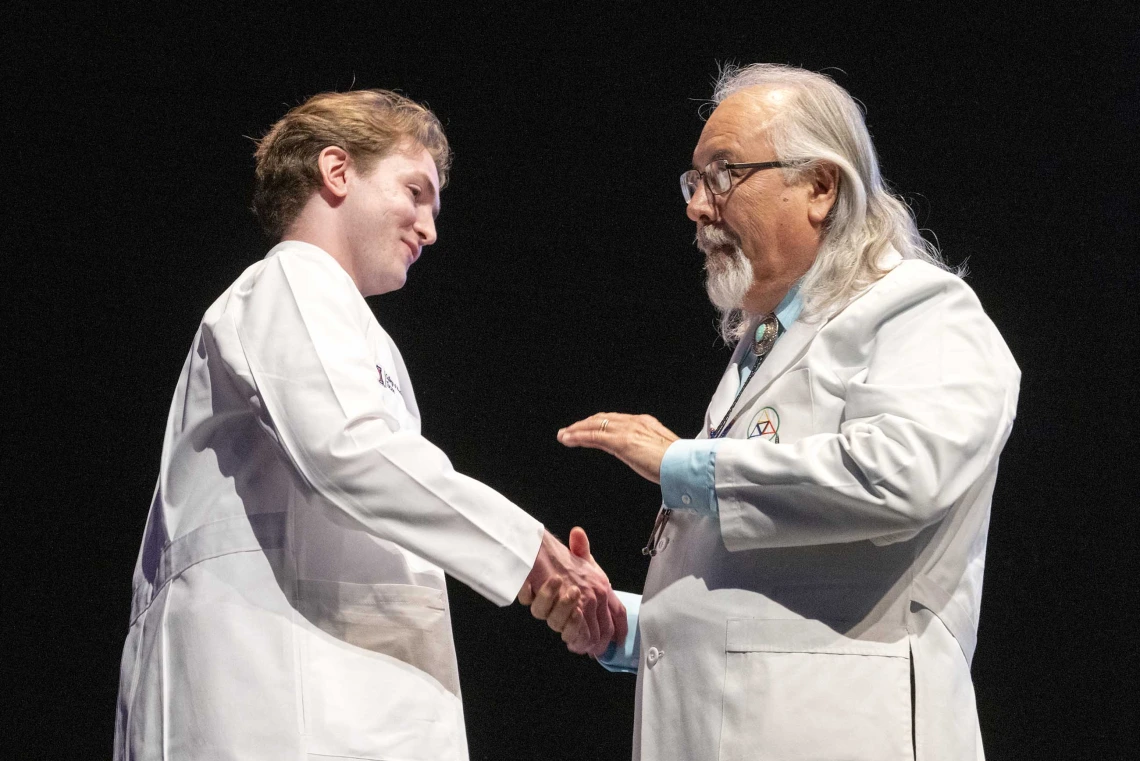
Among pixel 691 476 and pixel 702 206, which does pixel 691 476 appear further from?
pixel 702 206

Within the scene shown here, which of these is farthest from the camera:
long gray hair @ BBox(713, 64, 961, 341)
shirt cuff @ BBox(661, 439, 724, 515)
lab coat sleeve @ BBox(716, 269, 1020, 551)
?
long gray hair @ BBox(713, 64, 961, 341)

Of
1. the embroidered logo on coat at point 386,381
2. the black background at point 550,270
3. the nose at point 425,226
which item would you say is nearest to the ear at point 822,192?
the nose at point 425,226

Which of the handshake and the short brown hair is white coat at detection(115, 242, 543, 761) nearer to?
the handshake

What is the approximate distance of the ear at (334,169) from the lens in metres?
2.33

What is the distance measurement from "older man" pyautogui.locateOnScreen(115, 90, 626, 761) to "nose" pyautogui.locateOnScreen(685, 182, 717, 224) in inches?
29.9

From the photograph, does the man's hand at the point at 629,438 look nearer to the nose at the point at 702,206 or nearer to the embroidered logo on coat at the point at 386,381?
the embroidered logo on coat at the point at 386,381

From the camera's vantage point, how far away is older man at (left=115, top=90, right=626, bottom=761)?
1.82m

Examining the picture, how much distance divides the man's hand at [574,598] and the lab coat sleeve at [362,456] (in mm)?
96

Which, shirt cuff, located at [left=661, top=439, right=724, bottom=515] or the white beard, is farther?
the white beard

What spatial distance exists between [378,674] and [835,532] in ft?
2.54

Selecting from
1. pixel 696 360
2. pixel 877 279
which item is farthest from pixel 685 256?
pixel 877 279

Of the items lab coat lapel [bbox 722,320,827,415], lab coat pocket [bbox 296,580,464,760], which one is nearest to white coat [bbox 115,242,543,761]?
lab coat pocket [bbox 296,580,464,760]

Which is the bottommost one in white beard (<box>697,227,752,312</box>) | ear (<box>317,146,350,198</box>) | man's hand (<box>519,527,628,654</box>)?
man's hand (<box>519,527,628,654</box>)

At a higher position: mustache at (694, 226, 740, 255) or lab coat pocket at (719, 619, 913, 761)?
mustache at (694, 226, 740, 255)
